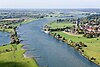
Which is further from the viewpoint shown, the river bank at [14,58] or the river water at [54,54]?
the river water at [54,54]

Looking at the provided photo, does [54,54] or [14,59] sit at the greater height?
[14,59]

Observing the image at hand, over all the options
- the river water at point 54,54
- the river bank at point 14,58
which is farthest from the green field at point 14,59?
the river water at point 54,54

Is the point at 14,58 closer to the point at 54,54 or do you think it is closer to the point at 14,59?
the point at 14,59

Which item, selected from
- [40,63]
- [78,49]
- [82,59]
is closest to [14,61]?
[40,63]

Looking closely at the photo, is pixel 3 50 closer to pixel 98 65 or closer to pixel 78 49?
pixel 78 49

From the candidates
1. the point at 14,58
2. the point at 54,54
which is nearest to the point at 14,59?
the point at 14,58

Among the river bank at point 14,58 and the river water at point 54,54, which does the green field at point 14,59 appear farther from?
the river water at point 54,54

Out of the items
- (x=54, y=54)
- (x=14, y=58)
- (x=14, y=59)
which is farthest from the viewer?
(x=54, y=54)

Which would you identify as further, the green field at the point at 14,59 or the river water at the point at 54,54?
the river water at the point at 54,54
